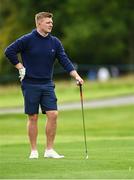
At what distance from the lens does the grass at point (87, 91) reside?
1539 inches

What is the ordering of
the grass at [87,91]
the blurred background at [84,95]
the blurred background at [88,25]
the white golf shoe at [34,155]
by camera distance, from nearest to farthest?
the blurred background at [84,95] < the white golf shoe at [34,155] < the grass at [87,91] < the blurred background at [88,25]

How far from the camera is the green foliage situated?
76.2 meters

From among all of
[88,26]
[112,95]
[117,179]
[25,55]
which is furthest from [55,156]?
[88,26]

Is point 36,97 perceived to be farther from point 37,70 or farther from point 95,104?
point 95,104

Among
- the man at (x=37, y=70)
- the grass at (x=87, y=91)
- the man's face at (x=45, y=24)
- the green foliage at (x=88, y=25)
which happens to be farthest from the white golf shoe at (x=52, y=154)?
the green foliage at (x=88, y=25)

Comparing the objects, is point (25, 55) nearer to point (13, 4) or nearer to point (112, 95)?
point (112, 95)

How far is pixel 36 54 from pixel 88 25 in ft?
205

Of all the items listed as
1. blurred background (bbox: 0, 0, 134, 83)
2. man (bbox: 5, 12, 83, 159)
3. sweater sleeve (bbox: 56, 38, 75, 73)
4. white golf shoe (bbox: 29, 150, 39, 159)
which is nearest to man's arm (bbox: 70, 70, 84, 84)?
sweater sleeve (bbox: 56, 38, 75, 73)

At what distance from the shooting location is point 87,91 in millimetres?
42781

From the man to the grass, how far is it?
2358cm

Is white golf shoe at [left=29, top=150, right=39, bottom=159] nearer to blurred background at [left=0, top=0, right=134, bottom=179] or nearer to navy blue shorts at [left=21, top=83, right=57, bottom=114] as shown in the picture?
blurred background at [left=0, top=0, right=134, bottom=179]

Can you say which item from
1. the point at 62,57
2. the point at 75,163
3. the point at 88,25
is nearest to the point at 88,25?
the point at 88,25

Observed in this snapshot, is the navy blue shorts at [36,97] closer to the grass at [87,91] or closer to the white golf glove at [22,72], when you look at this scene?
the white golf glove at [22,72]

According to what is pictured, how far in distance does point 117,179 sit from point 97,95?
29083mm
